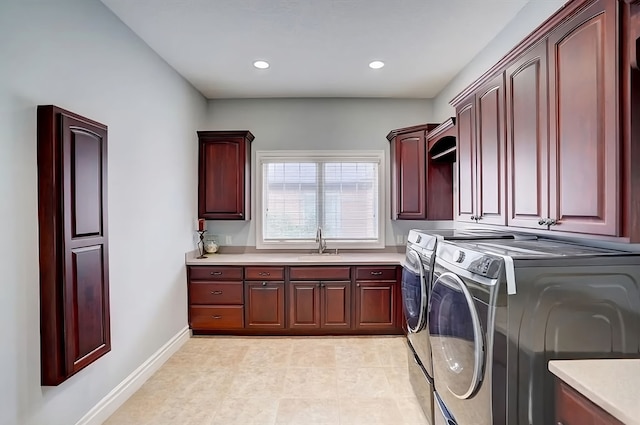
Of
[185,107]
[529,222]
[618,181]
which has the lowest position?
[529,222]

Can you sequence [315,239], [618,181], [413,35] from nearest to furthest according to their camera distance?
[618,181]
[413,35]
[315,239]

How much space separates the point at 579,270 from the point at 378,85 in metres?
3.04

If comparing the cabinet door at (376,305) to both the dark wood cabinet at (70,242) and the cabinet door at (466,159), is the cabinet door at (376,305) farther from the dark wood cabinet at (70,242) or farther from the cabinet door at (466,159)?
the dark wood cabinet at (70,242)

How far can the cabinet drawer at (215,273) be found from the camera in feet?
12.2

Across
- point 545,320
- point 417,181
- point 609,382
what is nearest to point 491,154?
point 545,320

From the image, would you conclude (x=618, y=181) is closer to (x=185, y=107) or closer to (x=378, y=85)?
(x=378, y=85)

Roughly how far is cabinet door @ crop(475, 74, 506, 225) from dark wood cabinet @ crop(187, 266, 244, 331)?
103 inches

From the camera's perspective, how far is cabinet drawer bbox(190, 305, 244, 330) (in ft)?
12.2

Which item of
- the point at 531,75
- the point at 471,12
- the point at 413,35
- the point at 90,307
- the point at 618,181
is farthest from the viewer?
the point at 413,35

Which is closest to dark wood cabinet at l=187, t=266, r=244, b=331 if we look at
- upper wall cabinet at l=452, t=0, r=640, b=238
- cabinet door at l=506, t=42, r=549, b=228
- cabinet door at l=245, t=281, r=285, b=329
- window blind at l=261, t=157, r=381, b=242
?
cabinet door at l=245, t=281, r=285, b=329

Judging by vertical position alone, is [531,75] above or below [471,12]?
below

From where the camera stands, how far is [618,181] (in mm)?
1204

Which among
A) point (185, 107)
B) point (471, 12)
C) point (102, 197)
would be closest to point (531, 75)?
point (471, 12)

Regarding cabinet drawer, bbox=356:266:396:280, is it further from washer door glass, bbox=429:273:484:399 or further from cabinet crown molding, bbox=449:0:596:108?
cabinet crown molding, bbox=449:0:596:108
